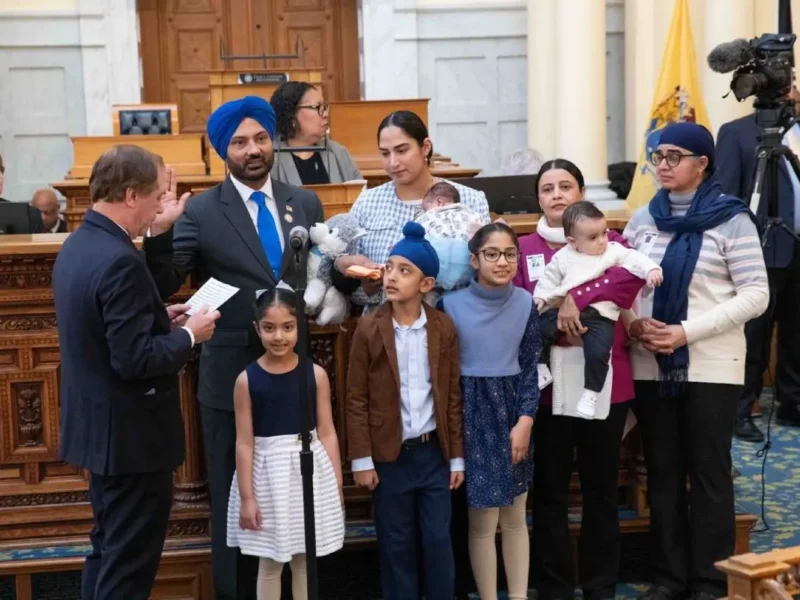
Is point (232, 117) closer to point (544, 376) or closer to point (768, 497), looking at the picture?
point (544, 376)

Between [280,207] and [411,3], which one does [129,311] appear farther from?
[411,3]

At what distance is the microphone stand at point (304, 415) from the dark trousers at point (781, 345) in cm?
299

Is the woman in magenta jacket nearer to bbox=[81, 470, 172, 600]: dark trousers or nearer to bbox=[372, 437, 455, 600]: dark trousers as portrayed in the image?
bbox=[372, 437, 455, 600]: dark trousers

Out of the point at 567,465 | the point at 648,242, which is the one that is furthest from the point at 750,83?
the point at 567,465

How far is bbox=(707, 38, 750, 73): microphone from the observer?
3908 millimetres

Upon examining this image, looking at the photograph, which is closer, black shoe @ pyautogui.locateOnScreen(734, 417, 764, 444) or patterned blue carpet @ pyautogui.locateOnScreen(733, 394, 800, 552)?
patterned blue carpet @ pyautogui.locateOnScreen(733, 394, 800, 552)

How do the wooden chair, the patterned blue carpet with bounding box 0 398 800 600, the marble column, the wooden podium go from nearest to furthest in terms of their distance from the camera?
the patterned blue carpet with bounding box 0 398 800 600 → the wooden podium → the wooden chair → the marble column

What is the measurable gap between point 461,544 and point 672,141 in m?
1.39

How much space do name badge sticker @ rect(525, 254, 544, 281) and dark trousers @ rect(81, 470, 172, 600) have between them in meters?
1.29

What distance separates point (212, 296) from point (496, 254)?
0.81 meters

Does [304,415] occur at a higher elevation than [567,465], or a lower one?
higher

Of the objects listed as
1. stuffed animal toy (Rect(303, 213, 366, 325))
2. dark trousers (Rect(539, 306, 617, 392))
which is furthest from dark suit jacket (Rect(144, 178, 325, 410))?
dark trousers (Rect(539, 306, 617, 392))

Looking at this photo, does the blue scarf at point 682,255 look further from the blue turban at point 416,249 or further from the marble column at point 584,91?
the marble column at point 584,91

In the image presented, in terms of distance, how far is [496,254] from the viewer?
3.20m
